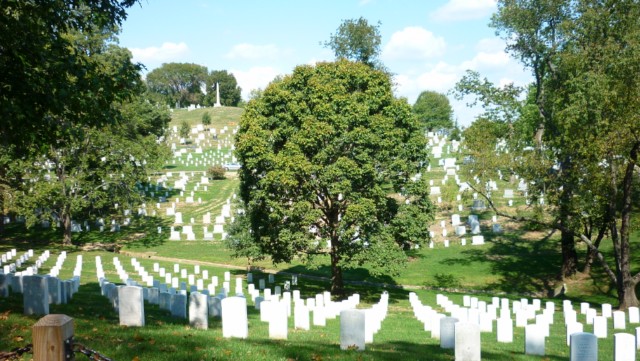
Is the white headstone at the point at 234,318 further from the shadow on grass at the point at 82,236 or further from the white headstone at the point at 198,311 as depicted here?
the shadow on grass at the point at 82,236

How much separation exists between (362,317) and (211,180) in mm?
63496

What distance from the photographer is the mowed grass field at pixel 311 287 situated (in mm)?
10523

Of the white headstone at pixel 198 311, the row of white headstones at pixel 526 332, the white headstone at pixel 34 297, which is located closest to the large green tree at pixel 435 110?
the row of white headstones at pixel 526 332

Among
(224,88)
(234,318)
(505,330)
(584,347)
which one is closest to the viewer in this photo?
(584,347)

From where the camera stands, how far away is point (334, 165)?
24.6 metres

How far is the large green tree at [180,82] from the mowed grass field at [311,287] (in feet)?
338

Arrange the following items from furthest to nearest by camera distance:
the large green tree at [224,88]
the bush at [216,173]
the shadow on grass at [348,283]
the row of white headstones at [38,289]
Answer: the large green tree at [224,88], the bush at [216,173], the shadow on grass at [348,283], the row of white headstones at [38,289]

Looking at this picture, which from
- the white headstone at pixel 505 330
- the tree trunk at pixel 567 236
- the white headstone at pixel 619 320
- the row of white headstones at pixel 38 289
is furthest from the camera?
the tree trunk at pixel 567 236

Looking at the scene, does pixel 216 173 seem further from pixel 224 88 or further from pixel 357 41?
pixel 224 88

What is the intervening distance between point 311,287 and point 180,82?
152 m

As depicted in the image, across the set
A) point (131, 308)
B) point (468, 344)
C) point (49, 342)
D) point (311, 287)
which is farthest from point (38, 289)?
point (311, 287)

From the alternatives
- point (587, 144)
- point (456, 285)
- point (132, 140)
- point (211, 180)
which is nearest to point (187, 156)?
point (211, 180)

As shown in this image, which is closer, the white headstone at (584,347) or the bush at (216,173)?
the white headstone at (584,347)

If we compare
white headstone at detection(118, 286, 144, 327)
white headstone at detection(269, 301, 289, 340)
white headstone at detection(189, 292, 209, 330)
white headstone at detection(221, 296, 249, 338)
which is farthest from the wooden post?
white headstone at detection(189, 292, 209, 330)
